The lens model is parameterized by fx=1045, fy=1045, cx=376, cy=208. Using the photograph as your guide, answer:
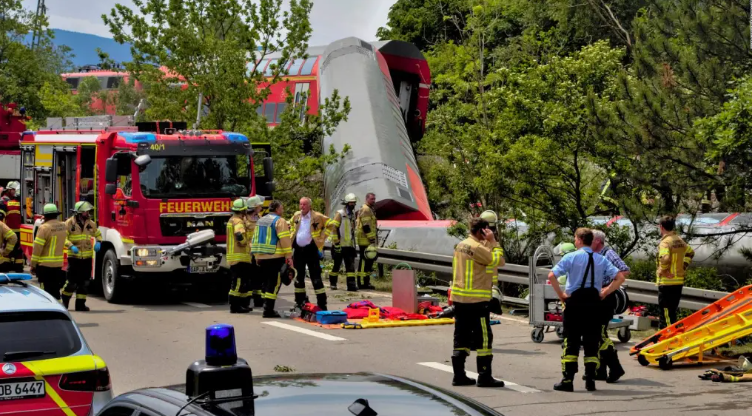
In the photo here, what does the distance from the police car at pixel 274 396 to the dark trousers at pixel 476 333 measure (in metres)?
5.84

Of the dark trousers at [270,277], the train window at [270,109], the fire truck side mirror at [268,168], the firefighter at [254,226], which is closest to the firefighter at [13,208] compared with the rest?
the fire truck side mirror at [268,168]

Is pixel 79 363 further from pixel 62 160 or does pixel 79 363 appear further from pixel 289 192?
pixel 289 192

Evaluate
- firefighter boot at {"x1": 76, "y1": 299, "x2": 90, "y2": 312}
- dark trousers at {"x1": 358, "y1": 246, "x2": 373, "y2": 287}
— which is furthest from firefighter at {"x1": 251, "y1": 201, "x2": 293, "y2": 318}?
dark trousers at {"x1": 358, "y1": 246, "x2": 373, "y2": 287}

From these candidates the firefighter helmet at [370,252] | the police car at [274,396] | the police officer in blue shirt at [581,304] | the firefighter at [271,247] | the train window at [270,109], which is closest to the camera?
the police car at [274,396]

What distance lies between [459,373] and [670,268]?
369cm

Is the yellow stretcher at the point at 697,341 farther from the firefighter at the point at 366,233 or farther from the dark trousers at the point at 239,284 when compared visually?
the firefighter at the point at 366,233

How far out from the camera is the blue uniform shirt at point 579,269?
10.3 metres

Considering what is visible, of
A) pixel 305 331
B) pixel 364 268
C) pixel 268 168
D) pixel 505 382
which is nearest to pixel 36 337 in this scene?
pixel 505 382

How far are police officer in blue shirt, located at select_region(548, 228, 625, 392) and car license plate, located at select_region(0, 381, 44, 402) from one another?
5.27 meters

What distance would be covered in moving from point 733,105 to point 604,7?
3134 centimetres

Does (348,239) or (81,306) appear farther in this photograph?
(348,239)

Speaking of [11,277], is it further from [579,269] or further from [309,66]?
[309,66]

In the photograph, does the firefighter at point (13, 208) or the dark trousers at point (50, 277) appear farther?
the firefighter at point (13, 208)

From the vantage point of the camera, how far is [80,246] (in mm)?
16031
